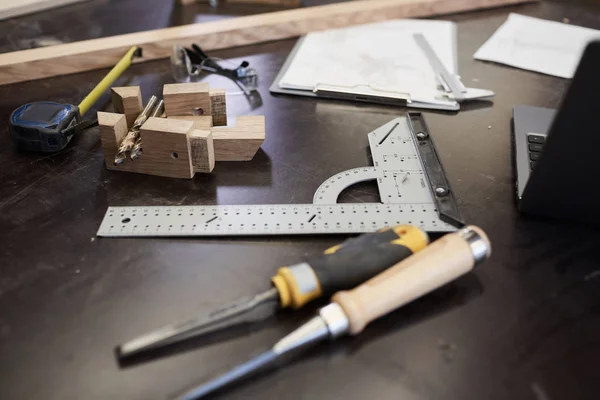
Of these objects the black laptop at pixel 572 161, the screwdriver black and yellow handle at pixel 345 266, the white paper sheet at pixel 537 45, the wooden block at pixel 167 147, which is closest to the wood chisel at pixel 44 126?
the wooden block at pixel 167 147

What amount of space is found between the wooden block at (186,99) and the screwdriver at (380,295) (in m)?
0.45

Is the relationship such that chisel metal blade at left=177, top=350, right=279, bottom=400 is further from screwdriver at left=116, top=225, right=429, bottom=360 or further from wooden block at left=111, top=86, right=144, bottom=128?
wooden block at left=111, top=86, right=144, bottom=128

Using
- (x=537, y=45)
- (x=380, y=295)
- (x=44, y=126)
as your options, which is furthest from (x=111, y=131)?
(x=537, y=45)

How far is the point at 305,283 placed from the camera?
24.0 inches

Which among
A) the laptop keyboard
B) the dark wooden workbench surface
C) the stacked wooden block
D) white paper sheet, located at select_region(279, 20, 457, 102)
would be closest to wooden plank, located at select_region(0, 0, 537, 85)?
white paper sheet, located at select_region(279, 20, 457, 102)

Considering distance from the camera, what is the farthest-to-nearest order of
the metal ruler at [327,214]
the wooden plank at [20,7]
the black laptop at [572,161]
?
the wooden plank at [20,7]
the metal ruler at [327,214]
the black laptop at [572,161]

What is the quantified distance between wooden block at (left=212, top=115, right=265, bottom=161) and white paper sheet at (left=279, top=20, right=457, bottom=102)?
0.78 feet

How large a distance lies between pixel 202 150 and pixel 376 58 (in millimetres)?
551

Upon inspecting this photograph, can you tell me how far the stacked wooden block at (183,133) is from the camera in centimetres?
81

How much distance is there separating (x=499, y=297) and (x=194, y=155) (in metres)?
0.49

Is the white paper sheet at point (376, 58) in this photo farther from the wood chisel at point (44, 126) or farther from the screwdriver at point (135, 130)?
the wood chisel at point (44, 126)

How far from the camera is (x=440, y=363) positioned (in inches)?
23.3

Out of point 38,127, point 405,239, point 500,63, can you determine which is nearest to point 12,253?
point 38,127

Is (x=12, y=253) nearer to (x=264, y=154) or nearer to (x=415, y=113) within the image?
(x=264, y=154)
